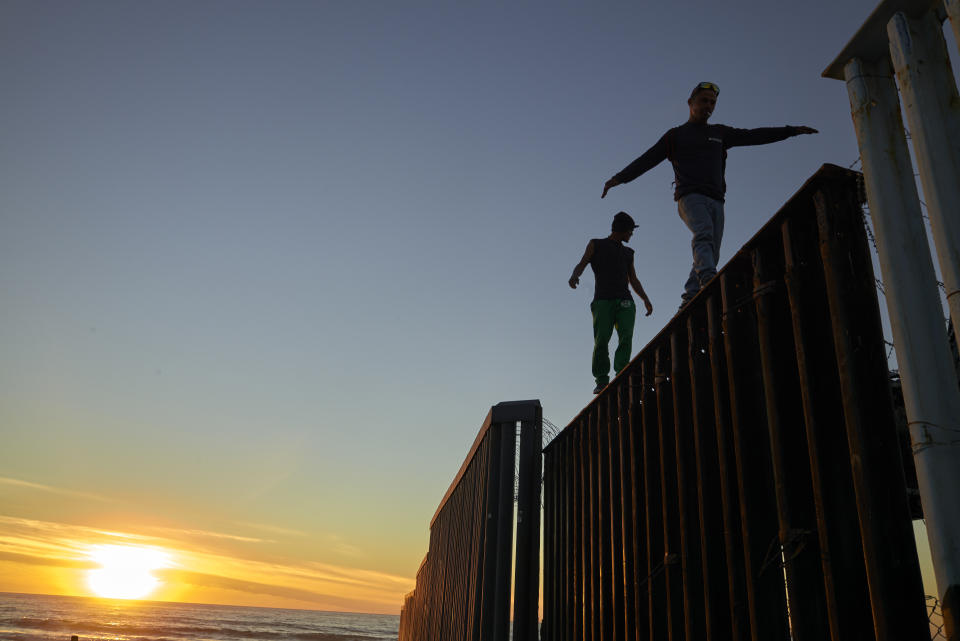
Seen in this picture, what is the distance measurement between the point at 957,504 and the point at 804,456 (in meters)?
0.70

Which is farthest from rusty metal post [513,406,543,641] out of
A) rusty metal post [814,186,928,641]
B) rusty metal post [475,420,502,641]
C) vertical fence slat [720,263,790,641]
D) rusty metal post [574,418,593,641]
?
rusty metal post [814,186,928,641]

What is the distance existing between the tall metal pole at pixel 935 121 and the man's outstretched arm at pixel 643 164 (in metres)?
3.66

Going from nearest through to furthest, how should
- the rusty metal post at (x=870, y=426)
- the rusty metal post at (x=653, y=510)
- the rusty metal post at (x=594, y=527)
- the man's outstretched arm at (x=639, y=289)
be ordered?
the rusty metal post at (x=870, y=426)
the rusty metal post at (x=653, y=510)
the rusty metal post at (x=594, y=527)
the man's outstretched arm at (x=639, y=289)

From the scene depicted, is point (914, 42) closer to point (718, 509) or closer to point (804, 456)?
point (804, 456)

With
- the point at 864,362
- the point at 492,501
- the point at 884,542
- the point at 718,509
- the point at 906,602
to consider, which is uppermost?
the point at 492,501

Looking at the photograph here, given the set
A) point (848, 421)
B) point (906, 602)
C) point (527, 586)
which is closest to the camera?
point (906, 602)

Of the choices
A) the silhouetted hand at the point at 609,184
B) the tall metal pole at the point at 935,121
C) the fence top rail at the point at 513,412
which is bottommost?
the tall metal pole at the point at 935,121

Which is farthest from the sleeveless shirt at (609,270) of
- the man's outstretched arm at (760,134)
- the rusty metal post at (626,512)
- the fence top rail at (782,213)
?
the fence top rail at (782,213)

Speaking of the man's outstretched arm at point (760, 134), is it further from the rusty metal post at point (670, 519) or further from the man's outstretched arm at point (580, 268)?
the rusty metal post at point (670, 519)

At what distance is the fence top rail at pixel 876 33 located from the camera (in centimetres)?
188

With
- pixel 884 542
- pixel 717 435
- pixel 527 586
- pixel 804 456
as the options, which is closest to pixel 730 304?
pixel 717 435

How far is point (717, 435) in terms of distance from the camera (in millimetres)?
2816

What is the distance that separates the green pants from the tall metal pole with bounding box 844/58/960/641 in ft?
15.8

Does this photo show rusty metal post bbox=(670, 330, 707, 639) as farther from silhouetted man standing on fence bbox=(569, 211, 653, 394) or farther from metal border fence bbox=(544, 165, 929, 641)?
silhouetted man standing on fence bbox=(569, 211, 653, 394)
